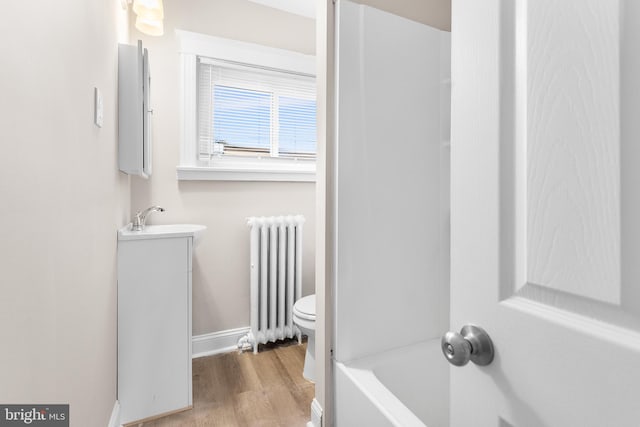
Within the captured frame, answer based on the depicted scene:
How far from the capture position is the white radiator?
2.22 meters

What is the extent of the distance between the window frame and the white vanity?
70 cm

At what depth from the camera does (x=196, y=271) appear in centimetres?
222

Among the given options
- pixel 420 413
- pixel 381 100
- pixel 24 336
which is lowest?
pixel 420 413

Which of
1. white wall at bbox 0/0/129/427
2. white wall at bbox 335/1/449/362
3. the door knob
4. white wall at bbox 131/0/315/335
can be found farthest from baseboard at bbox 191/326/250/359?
the door knob

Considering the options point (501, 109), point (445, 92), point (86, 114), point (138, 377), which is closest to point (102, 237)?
point (86, 114)

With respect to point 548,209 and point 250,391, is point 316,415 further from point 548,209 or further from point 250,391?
point 548,209

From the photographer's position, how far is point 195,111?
218 centimetres

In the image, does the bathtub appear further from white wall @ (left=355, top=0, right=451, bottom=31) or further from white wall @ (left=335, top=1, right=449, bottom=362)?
white wall @ (left=355, top=0, right=451, bottom=31)

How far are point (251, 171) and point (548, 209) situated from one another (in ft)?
6.76

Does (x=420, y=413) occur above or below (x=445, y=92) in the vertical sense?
below

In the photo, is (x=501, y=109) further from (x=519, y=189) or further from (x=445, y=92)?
(x=445, y=92)

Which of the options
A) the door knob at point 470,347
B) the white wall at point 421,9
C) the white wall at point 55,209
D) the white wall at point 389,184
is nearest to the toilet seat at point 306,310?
the white wall at point 389,184

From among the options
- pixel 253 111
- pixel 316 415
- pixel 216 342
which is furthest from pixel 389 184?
pixel 216 342

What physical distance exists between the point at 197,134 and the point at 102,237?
3.83 ft
